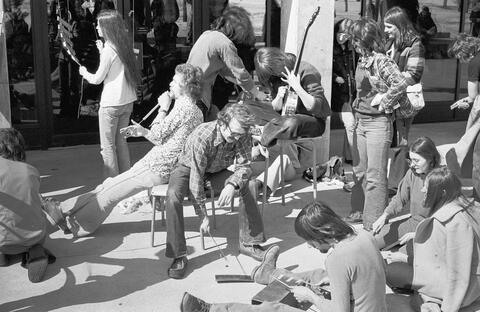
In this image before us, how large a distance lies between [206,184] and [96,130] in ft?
10.4

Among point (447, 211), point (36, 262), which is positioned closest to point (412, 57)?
point (447, 211)

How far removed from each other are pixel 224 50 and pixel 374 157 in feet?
5.34

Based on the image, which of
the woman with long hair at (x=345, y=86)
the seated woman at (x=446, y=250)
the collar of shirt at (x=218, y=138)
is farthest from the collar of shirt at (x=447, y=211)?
the woman with long hair at (x=345, y=86)

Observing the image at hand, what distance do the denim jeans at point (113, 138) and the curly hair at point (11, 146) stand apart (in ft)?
4.36

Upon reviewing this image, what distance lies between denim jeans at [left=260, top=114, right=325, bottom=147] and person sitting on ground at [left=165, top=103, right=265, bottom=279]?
0.67m

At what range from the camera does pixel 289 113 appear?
5508mm

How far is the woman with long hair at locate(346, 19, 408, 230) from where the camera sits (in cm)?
499

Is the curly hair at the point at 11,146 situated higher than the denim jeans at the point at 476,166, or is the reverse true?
the curly hair at the point at 11,146

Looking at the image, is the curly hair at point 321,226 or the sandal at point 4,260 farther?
the sandal at point 4,260

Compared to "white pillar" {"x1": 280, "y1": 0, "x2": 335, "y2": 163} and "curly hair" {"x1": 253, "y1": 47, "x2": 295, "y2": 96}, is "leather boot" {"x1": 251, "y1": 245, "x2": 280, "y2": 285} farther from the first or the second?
"white pillar" {"x1": 280, "y1": 0, "x2": 335, "y2": 163}

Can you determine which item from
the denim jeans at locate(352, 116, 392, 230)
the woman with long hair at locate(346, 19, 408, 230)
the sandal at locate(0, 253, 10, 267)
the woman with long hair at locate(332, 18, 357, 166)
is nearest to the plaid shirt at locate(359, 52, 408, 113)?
the woman with long hair at locate(346, 19, 408, 230)

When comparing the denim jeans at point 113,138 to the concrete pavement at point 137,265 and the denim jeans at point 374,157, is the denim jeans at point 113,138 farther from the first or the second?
the denim jeans at point 374,157

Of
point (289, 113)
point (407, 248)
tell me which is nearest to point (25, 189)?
point (289, 113)

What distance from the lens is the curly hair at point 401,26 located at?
5.68 m
